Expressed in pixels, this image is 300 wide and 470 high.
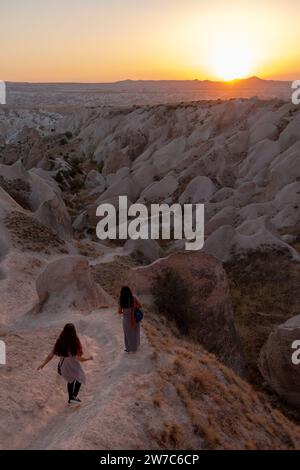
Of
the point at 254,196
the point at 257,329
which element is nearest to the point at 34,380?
the point at 257,329

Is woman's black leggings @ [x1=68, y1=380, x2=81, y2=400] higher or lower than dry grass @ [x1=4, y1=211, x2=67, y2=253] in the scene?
lower

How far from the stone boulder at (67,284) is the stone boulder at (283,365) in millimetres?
5894

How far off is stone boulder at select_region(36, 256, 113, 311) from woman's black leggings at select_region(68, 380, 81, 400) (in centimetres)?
716

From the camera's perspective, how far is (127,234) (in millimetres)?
34469

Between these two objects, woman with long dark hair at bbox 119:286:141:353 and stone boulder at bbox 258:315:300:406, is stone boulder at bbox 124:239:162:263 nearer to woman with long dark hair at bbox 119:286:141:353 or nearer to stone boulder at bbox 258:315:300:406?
stone boulder at bbox 258:315:300:406

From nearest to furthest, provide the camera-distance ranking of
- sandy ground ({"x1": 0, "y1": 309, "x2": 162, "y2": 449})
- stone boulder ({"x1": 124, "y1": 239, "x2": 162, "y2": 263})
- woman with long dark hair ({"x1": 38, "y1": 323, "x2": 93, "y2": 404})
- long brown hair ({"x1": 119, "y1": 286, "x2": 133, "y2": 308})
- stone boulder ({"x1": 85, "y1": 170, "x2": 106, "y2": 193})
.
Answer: sandy ground ({"x1": 0, "y1": 309, "x2": 162, "y2": 449}) → woman with long dark hair ({"x1": 38, "y1": 323, "x2": 93, "y2": 404}) → long brown hair ({"x1": 119, "y1": 286, "x2": 133, "y2": 308}) → stone boulder ({"x1": 124, "y1": 239, "x2": 162, "y2": 263}) → stone boulder ({"x1": 85, "y1": 170, "x2": 106, "y2": 193})

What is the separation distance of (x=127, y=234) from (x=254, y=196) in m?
10.5

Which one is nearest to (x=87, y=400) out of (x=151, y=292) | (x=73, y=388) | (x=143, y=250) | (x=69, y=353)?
(x=73, y=388)

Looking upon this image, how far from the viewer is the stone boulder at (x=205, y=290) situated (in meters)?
18.0

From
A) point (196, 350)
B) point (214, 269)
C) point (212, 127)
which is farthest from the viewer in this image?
point (212, 127)

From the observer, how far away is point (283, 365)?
17.5 metres

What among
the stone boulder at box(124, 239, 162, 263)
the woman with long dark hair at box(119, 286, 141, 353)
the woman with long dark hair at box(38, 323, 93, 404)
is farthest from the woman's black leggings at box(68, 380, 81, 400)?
the stone boulder at box(124, 239, 162, 263)

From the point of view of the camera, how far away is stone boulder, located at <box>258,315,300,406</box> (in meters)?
17.2

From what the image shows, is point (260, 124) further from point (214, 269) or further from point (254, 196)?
point (214, 269)
